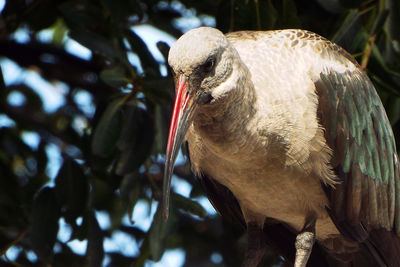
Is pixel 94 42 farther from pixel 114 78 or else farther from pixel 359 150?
pixel 359 150

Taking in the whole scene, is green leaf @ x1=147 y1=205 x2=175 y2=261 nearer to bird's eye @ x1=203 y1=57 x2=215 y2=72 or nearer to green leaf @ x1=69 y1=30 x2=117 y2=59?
green leaf @ x1=69 y1=30 x2=117 y2=59

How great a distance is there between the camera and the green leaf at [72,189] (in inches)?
163

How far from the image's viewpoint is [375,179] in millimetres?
3535

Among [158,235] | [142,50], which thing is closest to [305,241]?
[158,235]

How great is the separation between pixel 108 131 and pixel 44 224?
2.01 feet

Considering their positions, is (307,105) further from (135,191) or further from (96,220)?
(96,220)

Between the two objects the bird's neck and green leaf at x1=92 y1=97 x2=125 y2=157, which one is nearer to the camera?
the bird's neck

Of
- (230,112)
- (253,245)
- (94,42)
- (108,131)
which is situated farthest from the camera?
(94,42)

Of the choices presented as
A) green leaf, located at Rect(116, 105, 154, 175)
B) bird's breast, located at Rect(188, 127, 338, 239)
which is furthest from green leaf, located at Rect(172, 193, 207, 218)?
bird's breast, located at Rect(188, 127, 338, 239)

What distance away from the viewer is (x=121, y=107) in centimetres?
398

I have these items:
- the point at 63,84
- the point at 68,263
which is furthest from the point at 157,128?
the point at 63,84

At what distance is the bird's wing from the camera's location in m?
3.35

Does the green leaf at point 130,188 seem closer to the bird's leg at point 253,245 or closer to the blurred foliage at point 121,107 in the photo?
the blurred foliage at point 121,107

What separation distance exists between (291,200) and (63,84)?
2808 mm
